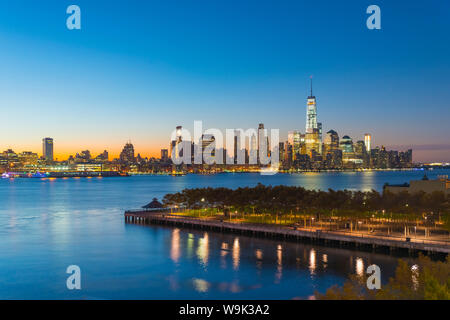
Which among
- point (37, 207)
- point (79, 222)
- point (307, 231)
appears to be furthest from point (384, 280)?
point (37, 207)

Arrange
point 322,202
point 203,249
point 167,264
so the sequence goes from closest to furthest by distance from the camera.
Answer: point 167,264
point 203,249
point 322,202

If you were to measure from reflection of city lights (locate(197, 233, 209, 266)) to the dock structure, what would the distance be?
4.23 m

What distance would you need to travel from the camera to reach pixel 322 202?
60.1 metres

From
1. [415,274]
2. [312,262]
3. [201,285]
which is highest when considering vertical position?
[415,274]

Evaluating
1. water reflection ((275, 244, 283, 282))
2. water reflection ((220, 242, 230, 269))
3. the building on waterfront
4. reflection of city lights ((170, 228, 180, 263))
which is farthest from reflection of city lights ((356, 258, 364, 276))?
the building on waterfront

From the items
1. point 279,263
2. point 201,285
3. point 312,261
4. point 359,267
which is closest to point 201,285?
point 201,285

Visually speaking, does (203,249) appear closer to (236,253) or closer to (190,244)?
(190,244)

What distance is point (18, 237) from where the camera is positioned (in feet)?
189

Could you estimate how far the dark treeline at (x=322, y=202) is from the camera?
179 feet

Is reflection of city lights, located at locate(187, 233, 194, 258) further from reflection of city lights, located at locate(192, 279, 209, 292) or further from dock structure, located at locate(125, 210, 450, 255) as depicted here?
reflection of city lights, located at locate(192, 279, 209, 292)

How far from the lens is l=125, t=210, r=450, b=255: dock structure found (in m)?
40.0

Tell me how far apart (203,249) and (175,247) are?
412 centimetres
